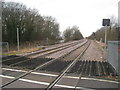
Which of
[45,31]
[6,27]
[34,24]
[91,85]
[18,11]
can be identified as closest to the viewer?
[91,85]

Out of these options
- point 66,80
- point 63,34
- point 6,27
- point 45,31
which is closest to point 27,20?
point 6,27

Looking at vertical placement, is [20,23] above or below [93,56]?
above

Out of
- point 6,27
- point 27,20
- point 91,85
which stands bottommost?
point 91,85

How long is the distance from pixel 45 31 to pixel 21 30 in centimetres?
1280

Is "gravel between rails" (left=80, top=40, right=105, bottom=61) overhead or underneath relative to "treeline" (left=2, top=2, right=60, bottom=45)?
underneath

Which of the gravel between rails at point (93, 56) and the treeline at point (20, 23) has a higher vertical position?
the treeline at point (20, 23)

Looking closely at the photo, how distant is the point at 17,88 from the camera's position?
5.65m

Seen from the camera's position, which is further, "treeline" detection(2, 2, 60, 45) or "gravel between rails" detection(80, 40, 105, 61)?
"treeline" detection(2, 2, 60, 45)

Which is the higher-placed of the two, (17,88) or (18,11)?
(18,11)

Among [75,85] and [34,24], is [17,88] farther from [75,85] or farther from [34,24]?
[34,24]

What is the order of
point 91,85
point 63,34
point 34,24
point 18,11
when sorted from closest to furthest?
point 91,85 → point 18,11 → point 34,24 → point 63,34

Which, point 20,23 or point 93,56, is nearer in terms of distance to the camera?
point 93,56

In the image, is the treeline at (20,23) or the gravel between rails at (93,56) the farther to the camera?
the treeline at (20,23)

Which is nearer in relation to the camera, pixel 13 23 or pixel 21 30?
pixel 13 23
